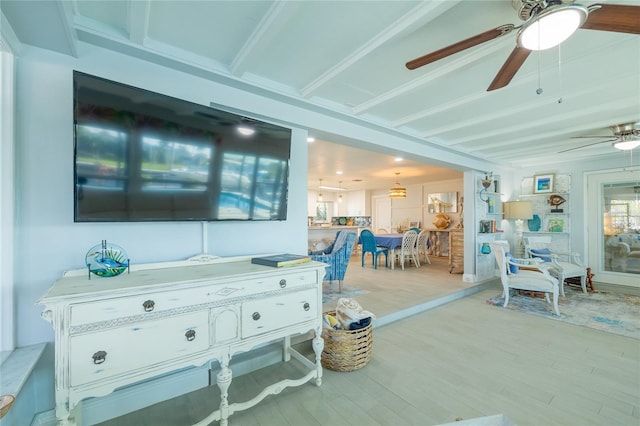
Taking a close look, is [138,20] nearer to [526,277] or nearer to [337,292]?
[337,292]

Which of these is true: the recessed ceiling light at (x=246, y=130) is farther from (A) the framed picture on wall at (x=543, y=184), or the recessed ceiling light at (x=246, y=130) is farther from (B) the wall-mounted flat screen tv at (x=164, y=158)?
(A) the framed picture on wall at (x=543, y=184)

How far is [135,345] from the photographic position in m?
1.34

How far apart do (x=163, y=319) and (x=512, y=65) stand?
8.04 ft

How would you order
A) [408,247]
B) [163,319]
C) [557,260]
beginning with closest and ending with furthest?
[163,319], [557,260], [408,247]

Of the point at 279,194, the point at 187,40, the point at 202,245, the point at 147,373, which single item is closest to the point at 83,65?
the point at 187,40

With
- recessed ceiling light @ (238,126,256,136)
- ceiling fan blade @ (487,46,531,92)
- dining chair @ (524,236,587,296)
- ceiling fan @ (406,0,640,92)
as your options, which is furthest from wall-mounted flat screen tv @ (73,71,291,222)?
dining chair @ (524,236,587,296)

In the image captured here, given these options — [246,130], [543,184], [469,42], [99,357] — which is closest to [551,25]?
[469,42]

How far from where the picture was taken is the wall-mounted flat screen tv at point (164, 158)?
1555mm

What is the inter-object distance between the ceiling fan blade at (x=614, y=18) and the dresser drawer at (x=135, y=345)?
242 centimetres

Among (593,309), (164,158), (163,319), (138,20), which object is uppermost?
(138,20)

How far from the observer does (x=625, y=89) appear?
2.55 metres

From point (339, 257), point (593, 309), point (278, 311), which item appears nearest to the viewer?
point (278, 311)

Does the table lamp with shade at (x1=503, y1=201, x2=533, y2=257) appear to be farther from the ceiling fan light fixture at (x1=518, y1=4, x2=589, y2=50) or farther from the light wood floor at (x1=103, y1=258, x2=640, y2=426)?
the ceiling fan light fixture at (x1=518, y1=4, x2=589, y2=50)

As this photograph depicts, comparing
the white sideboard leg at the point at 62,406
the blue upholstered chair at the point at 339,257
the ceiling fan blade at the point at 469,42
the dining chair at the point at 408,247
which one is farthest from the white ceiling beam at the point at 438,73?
the dining chair at the point at 408,247
